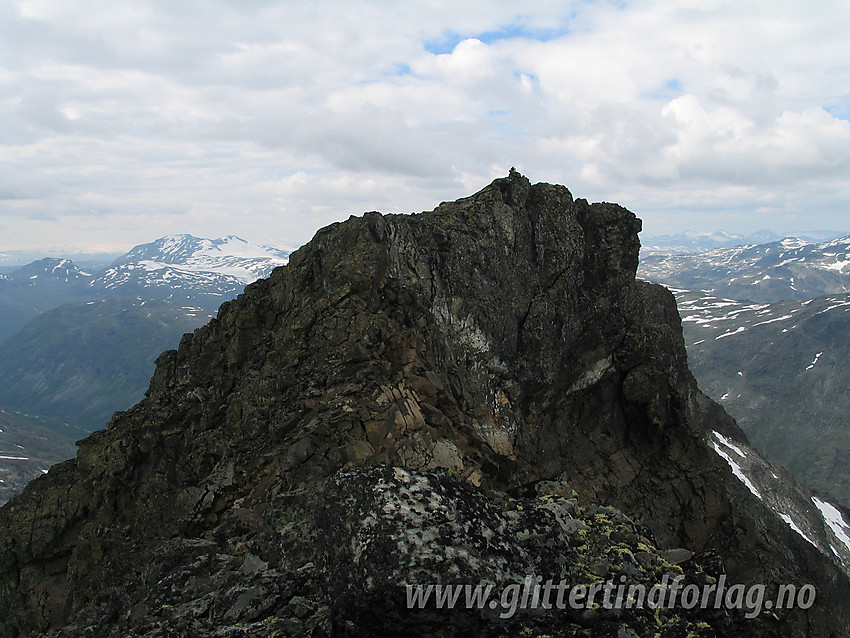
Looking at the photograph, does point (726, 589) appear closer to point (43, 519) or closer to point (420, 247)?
point (420, 247)

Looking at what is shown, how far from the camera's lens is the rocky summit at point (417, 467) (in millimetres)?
11062

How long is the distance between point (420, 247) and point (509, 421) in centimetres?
1269

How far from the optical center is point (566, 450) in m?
37.2

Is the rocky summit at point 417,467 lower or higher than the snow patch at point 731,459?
higher

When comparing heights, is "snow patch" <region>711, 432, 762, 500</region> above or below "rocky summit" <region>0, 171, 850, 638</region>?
below

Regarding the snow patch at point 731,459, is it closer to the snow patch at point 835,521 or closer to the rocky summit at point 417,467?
the snow patch at point 835,521

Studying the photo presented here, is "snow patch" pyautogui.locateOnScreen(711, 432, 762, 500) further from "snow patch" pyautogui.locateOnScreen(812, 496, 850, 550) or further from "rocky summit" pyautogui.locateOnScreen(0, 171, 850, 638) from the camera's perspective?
"rocky summit" pyautogui.locateOnScreen(0, 171, 850, 638)

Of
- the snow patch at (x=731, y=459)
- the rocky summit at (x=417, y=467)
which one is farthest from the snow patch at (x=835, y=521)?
the rocky summit at (x=417, y=467)

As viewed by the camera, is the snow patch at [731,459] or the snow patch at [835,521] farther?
the snow patch at [835,521]

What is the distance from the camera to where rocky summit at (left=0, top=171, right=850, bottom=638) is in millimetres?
11062

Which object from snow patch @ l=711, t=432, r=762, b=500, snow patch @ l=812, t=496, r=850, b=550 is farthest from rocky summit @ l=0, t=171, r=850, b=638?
snow patch @ l=812, t=496, r=850, b=550

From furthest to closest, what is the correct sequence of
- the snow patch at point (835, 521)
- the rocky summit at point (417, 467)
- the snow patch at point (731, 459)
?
1. the snow patch at point (835, 521)
2. the snow patch at point (731, 459)
3. the rocky summit at point (417, 467)

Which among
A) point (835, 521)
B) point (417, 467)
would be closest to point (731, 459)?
point (835, 521)

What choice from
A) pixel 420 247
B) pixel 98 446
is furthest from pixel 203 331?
pixel 420 247
